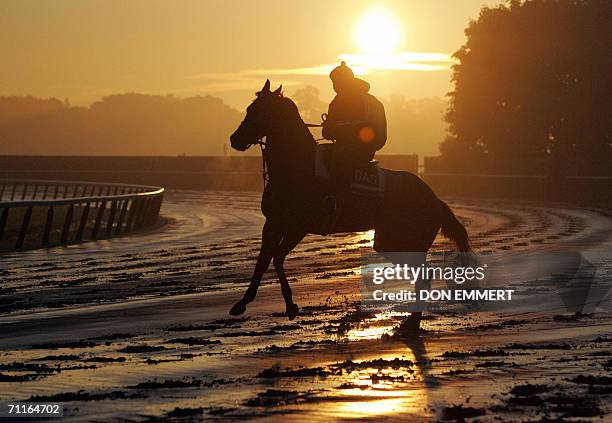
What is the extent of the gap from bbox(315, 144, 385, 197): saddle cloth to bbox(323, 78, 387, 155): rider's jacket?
19cm

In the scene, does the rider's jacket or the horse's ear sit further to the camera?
the rider's jacket

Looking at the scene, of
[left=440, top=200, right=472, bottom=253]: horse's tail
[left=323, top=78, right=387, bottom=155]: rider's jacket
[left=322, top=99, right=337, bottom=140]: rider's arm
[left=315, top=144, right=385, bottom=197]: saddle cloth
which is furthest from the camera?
[left=440, top=200, right=472, bottom=253]: horse's tail

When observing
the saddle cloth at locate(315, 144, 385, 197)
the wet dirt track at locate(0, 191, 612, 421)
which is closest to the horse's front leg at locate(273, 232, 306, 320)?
the wet dirt track at locate(0, 191, 612, 421)

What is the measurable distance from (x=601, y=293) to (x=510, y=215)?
27503mm

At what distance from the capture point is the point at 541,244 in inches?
1056

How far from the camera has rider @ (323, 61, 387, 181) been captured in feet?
42.3

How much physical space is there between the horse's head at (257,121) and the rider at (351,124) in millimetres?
689

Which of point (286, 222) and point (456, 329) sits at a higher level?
point (286, 222)

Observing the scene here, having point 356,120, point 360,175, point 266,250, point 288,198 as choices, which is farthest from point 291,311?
point 356,120

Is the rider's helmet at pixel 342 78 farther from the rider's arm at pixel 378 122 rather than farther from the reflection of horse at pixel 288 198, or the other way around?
the reflection of horse at pixel 288 198

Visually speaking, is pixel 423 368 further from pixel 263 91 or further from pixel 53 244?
pixel 53 244

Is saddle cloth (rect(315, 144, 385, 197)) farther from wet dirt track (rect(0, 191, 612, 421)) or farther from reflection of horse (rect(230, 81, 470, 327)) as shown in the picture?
wet dirt track (rect(0, 191, 612, 421))

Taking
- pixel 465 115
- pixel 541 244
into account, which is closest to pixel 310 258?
pixel 541 244

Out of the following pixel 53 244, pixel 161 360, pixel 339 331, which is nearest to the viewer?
pixel 161 360
